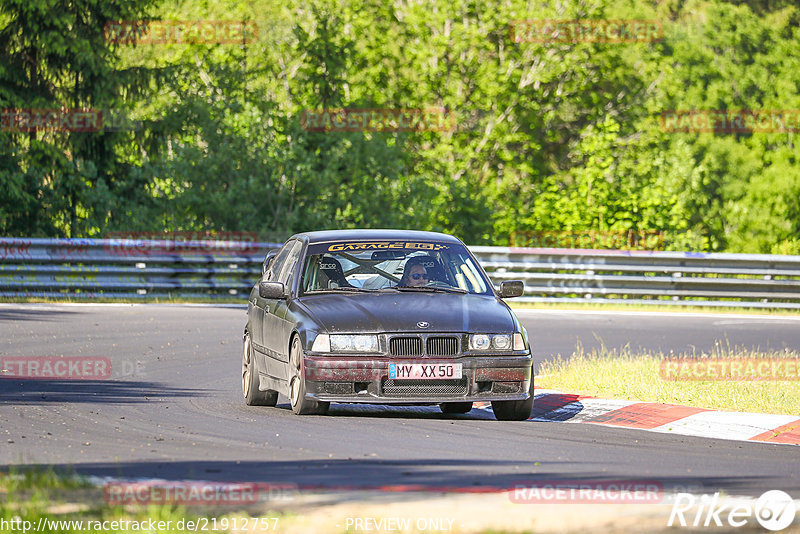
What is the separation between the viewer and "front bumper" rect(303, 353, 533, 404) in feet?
33.9

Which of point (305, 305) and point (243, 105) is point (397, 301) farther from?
point (243, 105)

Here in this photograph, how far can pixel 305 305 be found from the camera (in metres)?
11.1

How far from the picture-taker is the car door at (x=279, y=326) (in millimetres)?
11203

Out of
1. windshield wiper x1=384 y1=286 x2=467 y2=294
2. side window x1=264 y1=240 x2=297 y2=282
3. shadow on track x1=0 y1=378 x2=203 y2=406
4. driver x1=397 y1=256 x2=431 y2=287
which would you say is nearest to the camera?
windshield wiper x1=384 y1=286 x2=467 y2=294

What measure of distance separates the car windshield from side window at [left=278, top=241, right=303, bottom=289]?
0.21m

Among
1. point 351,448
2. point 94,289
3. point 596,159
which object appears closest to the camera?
point 351,448

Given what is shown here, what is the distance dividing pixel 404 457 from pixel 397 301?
275cm

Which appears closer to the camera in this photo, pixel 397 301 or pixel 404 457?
pixel 404 457

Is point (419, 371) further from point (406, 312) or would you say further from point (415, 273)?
point (415, 273)

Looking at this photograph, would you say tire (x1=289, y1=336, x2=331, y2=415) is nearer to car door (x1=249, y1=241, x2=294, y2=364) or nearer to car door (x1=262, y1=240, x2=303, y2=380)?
car door (x1=262, y1=240, x2=303, y2=380)

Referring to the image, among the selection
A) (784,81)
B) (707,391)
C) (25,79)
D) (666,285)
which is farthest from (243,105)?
(784,81)

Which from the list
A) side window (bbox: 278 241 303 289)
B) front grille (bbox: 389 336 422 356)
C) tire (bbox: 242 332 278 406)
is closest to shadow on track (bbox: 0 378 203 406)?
tire (bbox: 242 332 278 406)

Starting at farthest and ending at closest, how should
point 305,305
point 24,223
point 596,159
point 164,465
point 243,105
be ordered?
point 596,159 < point 243,105 < point 24,223 < point 305,305 < point 164,465

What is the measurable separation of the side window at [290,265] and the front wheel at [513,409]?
2.12 m
